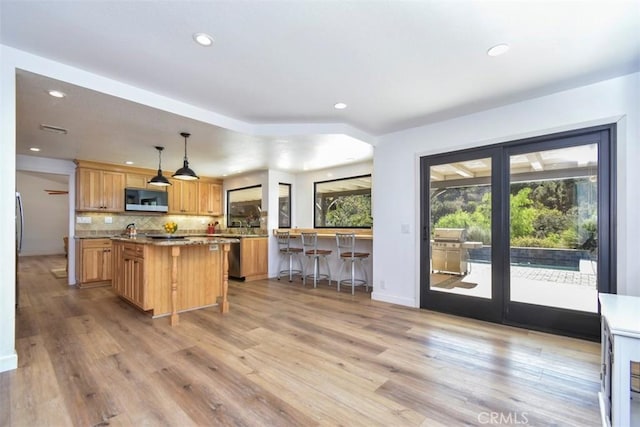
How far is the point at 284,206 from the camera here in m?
6.77

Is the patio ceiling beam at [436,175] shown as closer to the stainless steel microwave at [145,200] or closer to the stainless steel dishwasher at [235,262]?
the stainless steel dishwasher at [235,262]

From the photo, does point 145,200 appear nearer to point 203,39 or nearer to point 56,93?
point 56,93

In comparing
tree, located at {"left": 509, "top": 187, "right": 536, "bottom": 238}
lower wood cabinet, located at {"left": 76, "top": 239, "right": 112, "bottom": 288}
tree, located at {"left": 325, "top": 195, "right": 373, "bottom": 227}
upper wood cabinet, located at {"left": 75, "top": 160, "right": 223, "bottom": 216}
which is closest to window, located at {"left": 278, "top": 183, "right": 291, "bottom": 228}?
tree, located at {"left": 325, "top": 195, "right": 373, "bottom": 227}

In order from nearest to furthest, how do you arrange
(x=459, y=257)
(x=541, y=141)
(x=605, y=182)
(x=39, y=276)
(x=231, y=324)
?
(x=605, y=182) < (x=541, y=141) < (x=231, y=324) < (x=459, y=257) < (x=39, y=276)

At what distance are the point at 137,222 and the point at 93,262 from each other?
136 cm

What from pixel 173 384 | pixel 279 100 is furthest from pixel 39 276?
pixel 279 100

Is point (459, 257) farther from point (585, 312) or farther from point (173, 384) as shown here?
point (173, 384)

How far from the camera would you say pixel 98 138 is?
13.5ft

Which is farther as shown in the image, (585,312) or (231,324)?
(231,324)

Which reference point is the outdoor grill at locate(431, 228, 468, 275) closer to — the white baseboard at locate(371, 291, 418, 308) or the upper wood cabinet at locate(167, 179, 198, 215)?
the white baseboard at locate(371, 291, 418, 308)

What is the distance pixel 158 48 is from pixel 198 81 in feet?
1.77

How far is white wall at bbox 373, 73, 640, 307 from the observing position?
257 cm

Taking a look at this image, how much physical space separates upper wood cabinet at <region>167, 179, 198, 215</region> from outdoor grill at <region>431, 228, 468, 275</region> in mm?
5710

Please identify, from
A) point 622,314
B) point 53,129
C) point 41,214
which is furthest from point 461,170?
point 41,214
